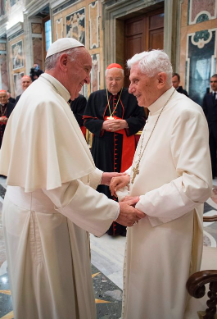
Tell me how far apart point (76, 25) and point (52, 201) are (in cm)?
863

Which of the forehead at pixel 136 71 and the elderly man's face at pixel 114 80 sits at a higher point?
the elderly man's face at pixel 114 80

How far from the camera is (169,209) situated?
153cm

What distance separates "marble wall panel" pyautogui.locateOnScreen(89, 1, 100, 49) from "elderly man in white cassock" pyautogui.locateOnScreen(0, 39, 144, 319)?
7.02 metres

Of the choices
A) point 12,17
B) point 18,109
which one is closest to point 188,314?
point 18,109

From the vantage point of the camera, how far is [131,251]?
1.83 meters

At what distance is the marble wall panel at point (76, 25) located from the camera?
28.1 ft

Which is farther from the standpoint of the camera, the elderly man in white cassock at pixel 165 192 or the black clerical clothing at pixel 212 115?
the black clerical clothing at pixel 212 115

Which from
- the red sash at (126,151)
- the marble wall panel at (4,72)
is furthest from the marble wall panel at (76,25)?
the marble wall panel at (4,72)

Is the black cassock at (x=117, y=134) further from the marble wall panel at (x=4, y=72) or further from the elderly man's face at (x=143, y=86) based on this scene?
the marble wall panel at (x=4, y=72)

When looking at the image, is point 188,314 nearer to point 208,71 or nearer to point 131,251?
point 131,251

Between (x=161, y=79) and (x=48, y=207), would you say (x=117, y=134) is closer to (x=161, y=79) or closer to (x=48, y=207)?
(x=161, y=79)

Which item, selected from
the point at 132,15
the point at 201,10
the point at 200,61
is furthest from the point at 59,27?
the point at 200,61

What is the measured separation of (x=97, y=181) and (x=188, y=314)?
41.1 inches

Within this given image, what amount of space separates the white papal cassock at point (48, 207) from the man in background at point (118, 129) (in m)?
1.88
